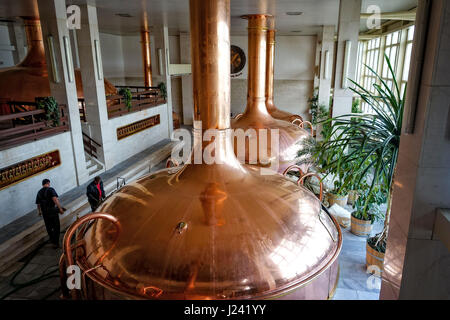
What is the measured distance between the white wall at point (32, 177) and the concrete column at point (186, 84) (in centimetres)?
1189

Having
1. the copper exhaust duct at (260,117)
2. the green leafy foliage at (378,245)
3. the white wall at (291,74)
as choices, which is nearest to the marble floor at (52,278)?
the green leafy foliage at (378,245)

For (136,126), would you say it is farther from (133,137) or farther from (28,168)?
(28,168)

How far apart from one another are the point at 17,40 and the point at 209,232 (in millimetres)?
17168

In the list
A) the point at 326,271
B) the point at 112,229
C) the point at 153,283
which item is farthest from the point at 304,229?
the point at 112,229

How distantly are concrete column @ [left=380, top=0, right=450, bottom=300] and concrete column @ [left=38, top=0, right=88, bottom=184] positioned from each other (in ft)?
28.2

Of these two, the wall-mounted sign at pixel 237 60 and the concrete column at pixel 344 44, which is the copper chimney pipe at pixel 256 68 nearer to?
the concrete column at pixel 344 44

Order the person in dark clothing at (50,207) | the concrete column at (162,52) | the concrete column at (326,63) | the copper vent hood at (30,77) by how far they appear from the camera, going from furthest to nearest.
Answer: the concrete column at (326,63), the concrete column at (162,52), the copper vent hood at (30,77), the person in dark clothing at (50,207)

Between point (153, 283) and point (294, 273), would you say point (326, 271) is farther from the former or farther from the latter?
point (153, 283)

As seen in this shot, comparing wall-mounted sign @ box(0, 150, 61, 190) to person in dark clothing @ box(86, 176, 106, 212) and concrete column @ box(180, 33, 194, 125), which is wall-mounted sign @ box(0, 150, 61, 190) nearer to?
person in dark clothing @ box(86, 176, 106, 212)

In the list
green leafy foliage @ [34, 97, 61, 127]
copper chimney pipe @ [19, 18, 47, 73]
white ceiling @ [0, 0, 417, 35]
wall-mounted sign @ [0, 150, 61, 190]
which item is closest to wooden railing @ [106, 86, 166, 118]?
copper chimney pipe @ [19, 18, 47, 73]

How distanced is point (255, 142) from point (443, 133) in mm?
5313

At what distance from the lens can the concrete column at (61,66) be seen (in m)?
8.50

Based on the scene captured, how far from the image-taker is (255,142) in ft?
27.1

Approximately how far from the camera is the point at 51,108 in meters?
8.59
